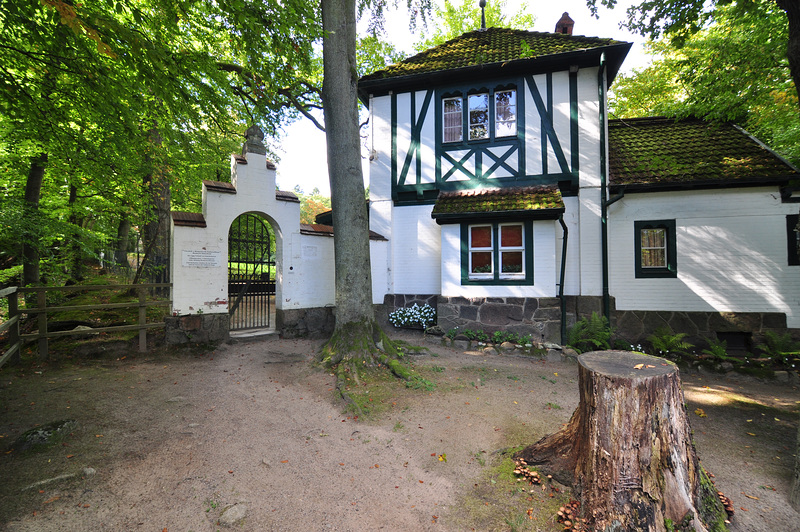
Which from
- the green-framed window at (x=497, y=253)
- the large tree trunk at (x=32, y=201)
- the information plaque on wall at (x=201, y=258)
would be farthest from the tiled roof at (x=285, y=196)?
the large tree trunk at (x=32, y=201)

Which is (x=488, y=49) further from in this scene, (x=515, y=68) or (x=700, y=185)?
(x=700, y=185)

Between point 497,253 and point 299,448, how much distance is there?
6.51m

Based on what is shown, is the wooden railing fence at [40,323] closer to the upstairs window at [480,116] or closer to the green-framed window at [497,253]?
the green-framed window at [497,253]

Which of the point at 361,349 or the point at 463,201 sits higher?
the point at 463,201

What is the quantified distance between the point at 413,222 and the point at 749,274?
8.19 meters

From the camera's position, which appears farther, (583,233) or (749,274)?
(583,233)

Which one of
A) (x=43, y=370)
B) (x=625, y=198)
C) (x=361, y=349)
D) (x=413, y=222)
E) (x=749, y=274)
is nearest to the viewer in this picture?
(x=43, y=370)

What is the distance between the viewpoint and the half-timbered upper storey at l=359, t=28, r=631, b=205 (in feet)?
28.4

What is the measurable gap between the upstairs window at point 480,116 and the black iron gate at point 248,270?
18.9 ft

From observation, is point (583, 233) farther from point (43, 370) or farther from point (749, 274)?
point (43, 370)

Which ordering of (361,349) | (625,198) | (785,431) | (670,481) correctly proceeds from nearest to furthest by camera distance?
(670,481) → (785,431) → (361,349) → (625,198)

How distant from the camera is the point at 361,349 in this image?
5.88 meters

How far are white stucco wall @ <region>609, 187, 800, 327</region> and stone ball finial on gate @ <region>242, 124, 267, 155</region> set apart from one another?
29.0 feet

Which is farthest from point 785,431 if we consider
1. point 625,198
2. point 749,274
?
point 625,198
